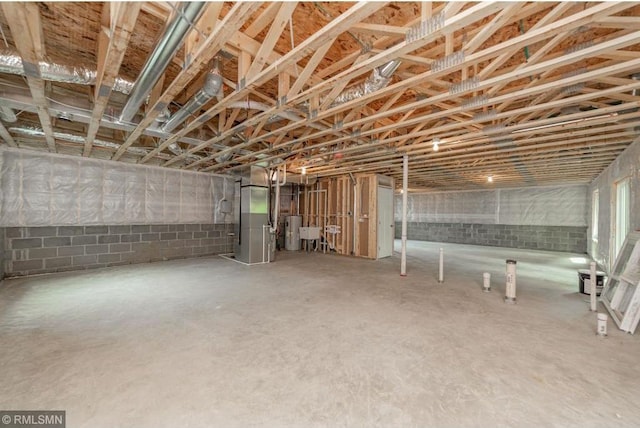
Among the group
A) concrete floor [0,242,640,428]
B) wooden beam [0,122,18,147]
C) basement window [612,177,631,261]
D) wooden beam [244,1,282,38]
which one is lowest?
concrete floor [0,242,640,428]

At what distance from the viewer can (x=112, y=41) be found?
67.4 inches

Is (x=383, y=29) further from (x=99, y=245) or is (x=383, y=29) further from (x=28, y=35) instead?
(x=99, y=245)

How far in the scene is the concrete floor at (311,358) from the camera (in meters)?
1.57

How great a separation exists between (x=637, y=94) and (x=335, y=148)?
3.80 m

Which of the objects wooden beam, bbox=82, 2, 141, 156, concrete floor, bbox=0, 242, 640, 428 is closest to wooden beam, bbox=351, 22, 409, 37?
wooden beam, bbox=82, 2, 141, 156

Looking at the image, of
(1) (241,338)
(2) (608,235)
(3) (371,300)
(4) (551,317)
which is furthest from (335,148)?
(2) (608,235)

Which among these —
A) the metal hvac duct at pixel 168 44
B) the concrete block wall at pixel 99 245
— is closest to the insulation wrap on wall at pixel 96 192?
the concrete block wall at pixel 99 245

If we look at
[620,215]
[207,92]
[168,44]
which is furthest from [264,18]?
[620,215]

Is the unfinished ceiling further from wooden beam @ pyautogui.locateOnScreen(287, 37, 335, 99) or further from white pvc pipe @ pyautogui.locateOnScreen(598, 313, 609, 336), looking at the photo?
white pvc pipe @ pyautogui.locateOnScreen(598, 313, 609, 336)

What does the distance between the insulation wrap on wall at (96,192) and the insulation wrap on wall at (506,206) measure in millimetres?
9192

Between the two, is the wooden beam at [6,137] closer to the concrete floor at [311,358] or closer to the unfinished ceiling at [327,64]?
the unfinished ceiling at [327,64]

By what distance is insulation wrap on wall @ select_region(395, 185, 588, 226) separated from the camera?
8633mm

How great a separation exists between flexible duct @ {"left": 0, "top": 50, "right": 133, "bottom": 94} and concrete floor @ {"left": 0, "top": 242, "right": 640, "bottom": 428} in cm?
234

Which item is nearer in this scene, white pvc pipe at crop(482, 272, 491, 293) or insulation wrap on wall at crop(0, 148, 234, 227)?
white pvc pipe at crop(482, 272, 491, 293)
